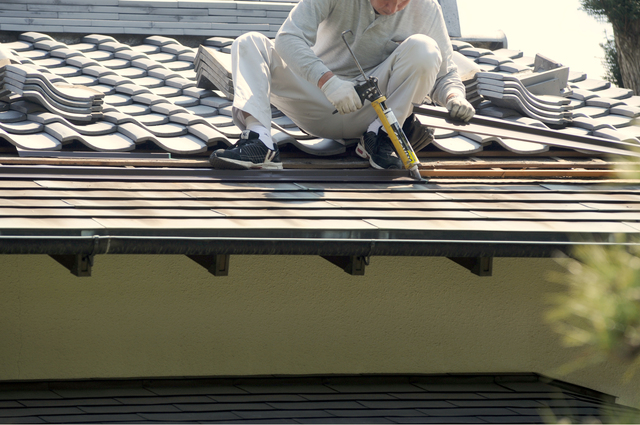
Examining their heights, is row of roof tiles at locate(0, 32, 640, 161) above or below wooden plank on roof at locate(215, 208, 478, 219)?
above

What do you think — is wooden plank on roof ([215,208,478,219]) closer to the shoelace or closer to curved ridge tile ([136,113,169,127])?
the shoelace

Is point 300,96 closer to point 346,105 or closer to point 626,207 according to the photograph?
point 346,105

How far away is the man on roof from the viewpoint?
3.77 m

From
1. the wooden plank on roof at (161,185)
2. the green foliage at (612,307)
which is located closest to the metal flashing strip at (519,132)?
the wooden plank on roof at (161,185)

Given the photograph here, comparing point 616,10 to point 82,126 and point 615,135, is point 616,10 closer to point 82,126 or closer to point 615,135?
point 615,135

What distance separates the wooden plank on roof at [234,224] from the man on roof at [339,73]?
0.81 m

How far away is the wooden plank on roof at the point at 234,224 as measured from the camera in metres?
2.80

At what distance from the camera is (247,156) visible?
3.71m

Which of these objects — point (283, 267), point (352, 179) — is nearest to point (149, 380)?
point (283, 267)

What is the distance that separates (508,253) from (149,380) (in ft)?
5.79

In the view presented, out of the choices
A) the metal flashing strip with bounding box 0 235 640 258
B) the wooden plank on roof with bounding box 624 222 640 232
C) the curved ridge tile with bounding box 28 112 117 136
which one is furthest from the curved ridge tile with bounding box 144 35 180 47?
the wooden plank on roof with bounding box 624 222 640 232

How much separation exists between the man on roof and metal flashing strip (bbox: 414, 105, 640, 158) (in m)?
0.08

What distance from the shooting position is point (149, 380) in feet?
11.1

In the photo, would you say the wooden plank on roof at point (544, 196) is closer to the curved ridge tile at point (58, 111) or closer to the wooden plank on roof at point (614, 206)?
the wooden plank on roof at point (614, 206)
